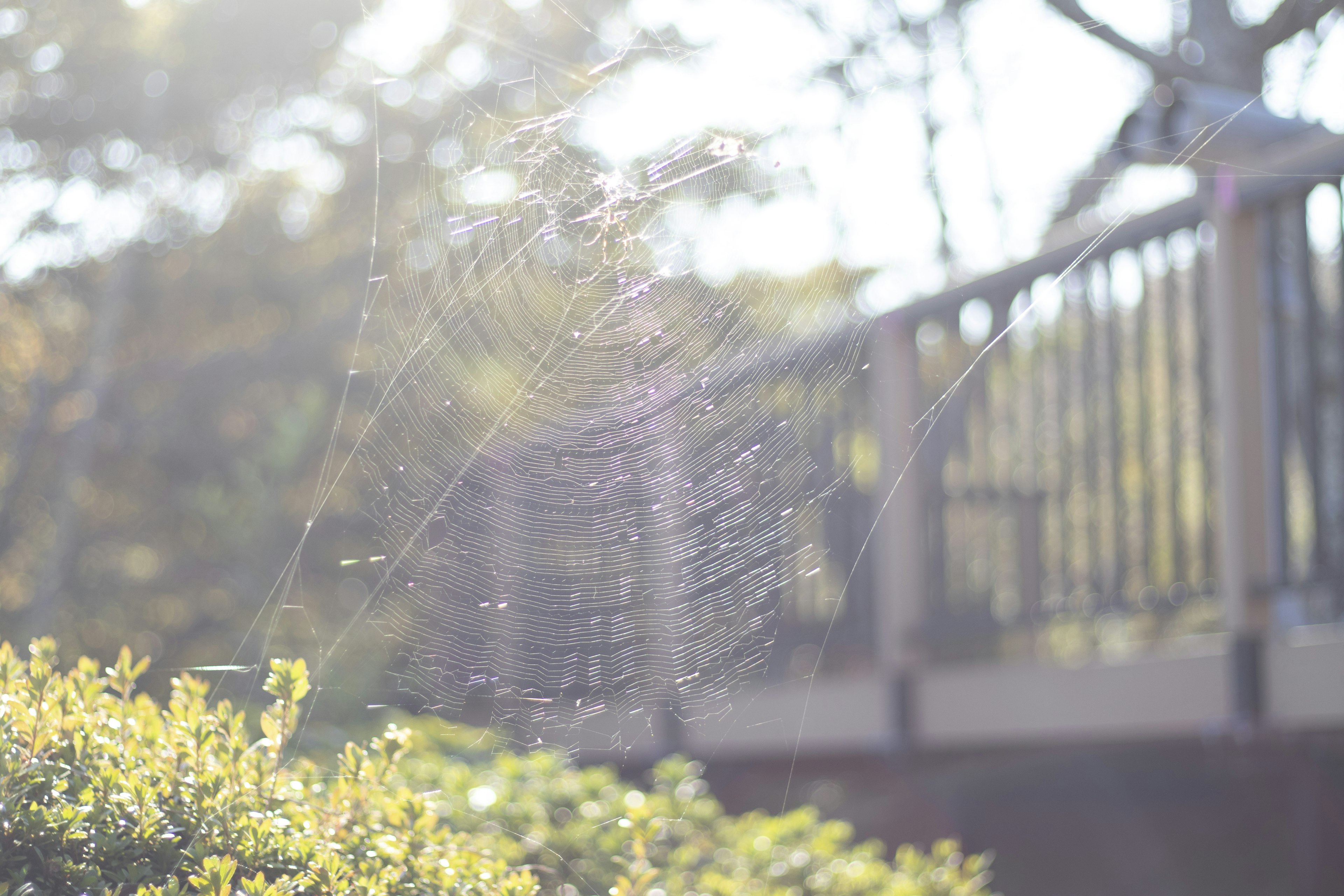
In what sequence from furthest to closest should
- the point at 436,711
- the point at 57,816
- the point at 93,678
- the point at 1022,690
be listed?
the point at 1022,690 < the point at 436,711 < the point at 93,678 < the point at 57,816

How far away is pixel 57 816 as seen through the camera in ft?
3.79

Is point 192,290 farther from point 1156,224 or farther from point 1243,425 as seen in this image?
point 1243,425

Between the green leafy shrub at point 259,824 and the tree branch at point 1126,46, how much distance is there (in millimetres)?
3302

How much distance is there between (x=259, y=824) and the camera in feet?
4.02

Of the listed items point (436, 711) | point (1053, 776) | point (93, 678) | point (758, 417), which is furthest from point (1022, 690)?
point (93, 678)

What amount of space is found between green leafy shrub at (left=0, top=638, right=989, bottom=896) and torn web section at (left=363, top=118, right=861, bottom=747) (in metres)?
0.24

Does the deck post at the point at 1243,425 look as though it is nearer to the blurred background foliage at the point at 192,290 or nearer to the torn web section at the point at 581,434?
the torn web section at the point at 581,434

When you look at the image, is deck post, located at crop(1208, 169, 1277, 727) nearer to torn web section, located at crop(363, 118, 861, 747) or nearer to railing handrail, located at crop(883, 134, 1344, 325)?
railing handrail, located at crop(883, 134, 1344, 325)

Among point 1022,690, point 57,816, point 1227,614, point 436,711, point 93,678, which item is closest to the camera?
point 57,816

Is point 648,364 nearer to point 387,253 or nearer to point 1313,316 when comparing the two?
point 1313,316

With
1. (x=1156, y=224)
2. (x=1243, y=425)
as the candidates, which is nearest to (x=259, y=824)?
(x=1243, y=425)

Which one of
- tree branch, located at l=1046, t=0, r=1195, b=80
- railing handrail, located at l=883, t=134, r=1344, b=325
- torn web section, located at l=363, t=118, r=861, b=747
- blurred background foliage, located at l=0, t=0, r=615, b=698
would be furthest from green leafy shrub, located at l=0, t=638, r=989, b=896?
blurred background foliage, located at l=0, t=0, r=615, b=698

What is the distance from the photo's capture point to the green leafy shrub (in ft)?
3.81

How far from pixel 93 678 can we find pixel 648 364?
112 cm
